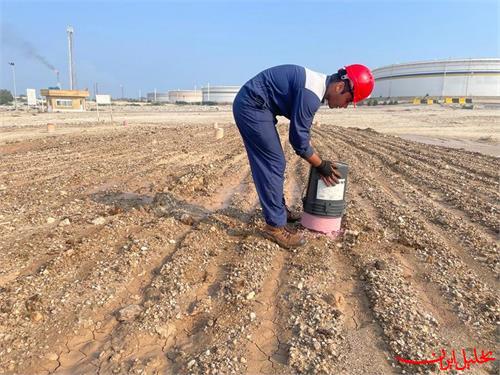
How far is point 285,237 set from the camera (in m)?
3.82

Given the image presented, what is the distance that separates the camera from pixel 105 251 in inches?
142

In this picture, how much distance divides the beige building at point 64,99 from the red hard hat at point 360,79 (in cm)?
4639

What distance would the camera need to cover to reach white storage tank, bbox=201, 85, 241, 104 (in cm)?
11050

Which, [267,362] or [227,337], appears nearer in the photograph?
[267,362]

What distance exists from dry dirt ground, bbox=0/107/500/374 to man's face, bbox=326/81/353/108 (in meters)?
1.40

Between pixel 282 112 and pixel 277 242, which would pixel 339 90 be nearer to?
pixel 282 112

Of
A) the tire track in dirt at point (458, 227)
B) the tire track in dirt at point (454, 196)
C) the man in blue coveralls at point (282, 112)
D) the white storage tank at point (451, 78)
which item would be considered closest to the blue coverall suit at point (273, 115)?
the man in blue coveralls at point (282, 112)

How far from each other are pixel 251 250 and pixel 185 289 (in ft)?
2.96

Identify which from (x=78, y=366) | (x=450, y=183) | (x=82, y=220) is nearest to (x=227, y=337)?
(x=78, y=366)

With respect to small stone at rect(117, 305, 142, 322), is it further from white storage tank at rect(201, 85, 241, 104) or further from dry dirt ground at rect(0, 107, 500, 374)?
white storage tank at rect(201, 85, 241, 104)

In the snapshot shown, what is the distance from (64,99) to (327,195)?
4827cm

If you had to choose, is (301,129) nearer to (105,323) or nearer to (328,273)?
(328,273)

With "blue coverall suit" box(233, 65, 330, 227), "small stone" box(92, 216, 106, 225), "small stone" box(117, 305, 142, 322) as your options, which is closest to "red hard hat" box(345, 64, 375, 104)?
"blue coverall suit" box(233, 65, 330, 227)

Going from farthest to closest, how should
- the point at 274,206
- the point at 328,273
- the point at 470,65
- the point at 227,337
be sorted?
1. the point at 470,65
2. the point at 274,206
3. the point at 328,273
4. the point at 227,337
